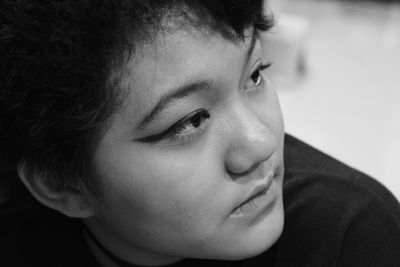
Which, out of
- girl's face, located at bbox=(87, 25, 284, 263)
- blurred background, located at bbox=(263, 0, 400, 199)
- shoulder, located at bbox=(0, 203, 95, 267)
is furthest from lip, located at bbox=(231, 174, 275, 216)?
blurred background, located at bbox=(263, 0, 400, 199)

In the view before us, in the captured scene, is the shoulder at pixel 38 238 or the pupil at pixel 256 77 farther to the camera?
the shoulder at pixel 38 238

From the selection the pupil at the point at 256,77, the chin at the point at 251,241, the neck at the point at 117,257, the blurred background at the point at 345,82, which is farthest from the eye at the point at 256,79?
the blurred background at the point at 345,82

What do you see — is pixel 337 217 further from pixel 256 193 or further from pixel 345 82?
pixel 345 82

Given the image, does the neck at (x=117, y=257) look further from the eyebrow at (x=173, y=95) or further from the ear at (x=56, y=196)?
the eyebrow at (x=173, y=95)

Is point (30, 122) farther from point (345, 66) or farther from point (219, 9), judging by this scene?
point (345, 66)

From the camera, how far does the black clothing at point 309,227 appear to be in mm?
672

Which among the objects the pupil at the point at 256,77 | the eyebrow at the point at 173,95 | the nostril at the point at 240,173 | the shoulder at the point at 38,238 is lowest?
the shoulder at the point at 38,238

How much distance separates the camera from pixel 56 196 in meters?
0.63

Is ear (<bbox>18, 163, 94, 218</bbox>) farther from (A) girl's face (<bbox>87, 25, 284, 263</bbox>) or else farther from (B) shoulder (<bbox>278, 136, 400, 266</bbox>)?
(B) shoulder (<bbox>278, 136, 400, 266</bbox>)

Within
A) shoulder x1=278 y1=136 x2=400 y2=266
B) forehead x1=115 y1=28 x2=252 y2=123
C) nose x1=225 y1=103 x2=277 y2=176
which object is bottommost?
shoulder x1=278 y1=136 x2=400 y2=266

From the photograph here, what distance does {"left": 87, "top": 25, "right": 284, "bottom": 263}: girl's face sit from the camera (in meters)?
0.52

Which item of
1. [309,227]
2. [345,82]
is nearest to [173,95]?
[309,227]

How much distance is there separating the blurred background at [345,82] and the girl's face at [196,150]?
2.18 ft

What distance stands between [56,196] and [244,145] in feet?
0.76
